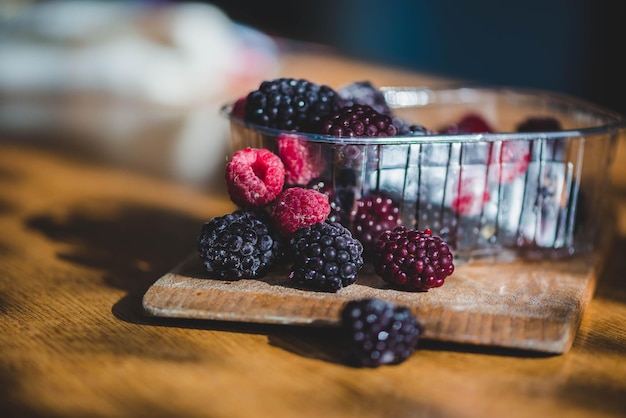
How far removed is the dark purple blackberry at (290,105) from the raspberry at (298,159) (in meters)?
0.04

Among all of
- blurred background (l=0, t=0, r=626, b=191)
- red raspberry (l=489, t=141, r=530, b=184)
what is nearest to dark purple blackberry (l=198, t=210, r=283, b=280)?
red raspberry (l=489, t=141, r=530, b=184)

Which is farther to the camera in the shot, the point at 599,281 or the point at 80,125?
the point at 80,125

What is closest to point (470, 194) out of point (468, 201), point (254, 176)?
point (468, 201)

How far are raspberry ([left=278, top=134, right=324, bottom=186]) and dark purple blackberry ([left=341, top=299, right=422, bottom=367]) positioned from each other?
290 millimetres

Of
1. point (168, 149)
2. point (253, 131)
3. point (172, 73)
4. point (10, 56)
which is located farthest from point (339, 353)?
point (10, 56)

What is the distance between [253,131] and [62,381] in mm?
A: 498

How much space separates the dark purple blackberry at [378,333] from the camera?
0.84m

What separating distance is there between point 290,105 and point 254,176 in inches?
5.4

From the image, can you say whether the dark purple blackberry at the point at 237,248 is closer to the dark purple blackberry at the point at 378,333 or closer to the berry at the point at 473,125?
the dark purple blackberry at the point at 378,333

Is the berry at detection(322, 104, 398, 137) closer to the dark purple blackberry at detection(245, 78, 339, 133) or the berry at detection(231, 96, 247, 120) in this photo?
the dark purple blackberry at detection(245, 78, 339, 133)

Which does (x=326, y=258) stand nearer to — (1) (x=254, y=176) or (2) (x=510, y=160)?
(1) (x=254, y=176)

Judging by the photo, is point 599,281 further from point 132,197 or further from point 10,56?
point 10,56

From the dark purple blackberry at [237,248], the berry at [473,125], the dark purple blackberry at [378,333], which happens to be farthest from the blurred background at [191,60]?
the dark purple blackberry at [378,333]

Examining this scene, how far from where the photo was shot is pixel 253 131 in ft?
3.76
